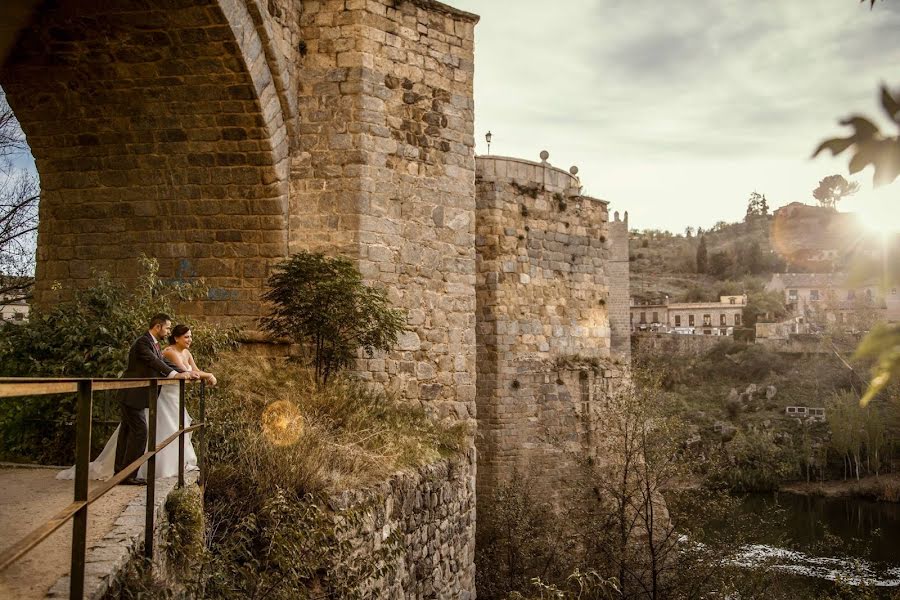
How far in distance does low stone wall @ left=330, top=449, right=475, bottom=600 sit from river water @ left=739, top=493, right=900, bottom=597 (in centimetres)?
Answer: 597

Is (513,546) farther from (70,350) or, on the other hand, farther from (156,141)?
(156,141)

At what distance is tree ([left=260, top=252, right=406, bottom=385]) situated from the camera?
7.36 meters

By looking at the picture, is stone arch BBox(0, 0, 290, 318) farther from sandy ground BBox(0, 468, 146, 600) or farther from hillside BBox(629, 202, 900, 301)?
hillside BBox(629, 202, 900, 301)

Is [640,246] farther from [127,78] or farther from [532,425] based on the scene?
[127,78]

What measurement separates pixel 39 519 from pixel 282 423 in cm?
261

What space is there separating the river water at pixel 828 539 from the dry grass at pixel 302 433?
287 inches

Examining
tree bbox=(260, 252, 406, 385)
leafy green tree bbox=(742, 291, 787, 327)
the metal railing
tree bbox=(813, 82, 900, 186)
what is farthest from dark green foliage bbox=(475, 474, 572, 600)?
leafy green tree bbox=(742, 291, 787, 327)

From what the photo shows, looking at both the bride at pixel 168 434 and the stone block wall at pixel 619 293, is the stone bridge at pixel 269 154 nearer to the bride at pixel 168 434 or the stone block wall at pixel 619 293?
the bride at pixel 168 434

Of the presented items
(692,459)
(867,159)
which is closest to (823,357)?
(692,459)

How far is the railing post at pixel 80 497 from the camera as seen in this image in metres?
2.37

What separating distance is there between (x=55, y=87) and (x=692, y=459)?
9.98 meters

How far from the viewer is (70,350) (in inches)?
267

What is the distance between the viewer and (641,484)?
39.1ft

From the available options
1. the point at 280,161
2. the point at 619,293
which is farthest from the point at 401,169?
the point at 619,293
